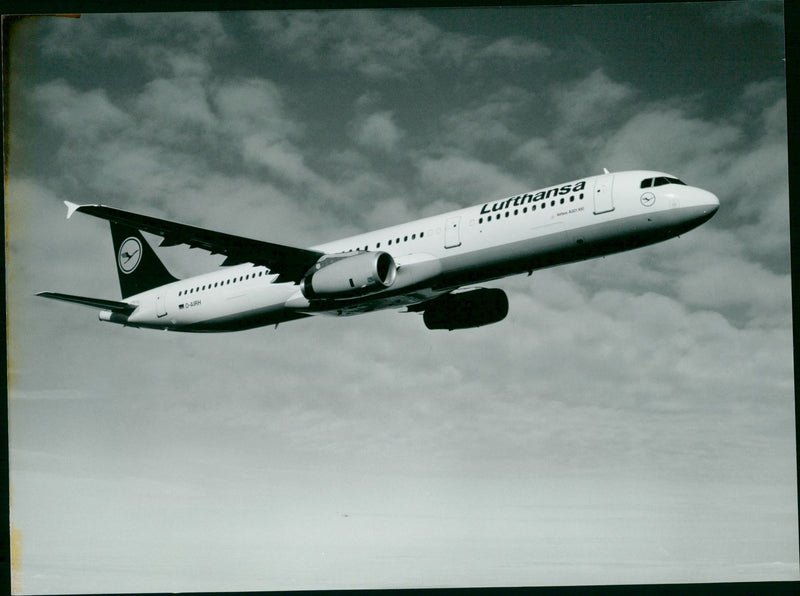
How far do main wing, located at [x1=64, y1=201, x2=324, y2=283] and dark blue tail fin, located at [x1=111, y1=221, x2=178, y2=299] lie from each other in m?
3.85

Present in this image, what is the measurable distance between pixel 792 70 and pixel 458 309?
18.2ft

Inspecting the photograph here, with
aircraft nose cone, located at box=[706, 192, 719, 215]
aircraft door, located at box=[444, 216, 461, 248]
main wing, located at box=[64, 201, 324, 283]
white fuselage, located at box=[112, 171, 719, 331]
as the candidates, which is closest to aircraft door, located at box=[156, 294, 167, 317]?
white fuselage, located at box=[112, 171, 719, 331]

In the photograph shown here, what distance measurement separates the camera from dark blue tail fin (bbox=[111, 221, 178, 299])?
16.4 meters

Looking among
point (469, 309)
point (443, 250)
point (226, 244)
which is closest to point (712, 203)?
point (443, 250)

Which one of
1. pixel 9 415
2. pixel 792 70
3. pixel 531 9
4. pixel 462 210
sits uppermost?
pixel 531 9

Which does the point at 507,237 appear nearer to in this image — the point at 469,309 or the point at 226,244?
the point at 469,309

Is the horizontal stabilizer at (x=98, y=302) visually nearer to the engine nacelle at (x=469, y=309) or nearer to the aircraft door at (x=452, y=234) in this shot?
the engine nacelle at (x=469, y=309)

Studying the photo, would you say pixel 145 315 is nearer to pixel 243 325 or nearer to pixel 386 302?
pixel 243 325

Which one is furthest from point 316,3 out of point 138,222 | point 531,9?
point 138,222

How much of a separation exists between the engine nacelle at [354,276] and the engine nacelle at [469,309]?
5.16ft

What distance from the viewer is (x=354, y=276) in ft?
39.9

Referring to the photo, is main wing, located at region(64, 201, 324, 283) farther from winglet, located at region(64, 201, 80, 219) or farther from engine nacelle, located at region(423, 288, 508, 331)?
engine nacelle, located at region(423, 288, 508, 331)

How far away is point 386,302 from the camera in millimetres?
13094

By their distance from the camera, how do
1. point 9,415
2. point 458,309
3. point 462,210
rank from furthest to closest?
point 458,309 < point 462,210 < point 9,415
